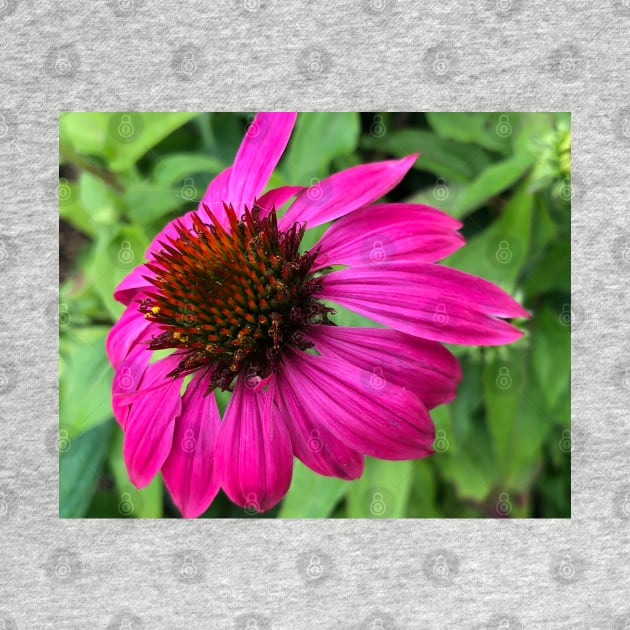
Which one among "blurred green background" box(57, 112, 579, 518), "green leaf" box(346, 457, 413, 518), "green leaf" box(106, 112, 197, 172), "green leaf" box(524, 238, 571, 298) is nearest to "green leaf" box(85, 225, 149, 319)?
"blurred green background" box(57, 112, 579, 518)

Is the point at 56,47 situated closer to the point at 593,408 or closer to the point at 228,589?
the point at 228,589

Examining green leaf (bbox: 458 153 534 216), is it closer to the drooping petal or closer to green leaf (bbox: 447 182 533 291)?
green leaf (bbox: 447 182 533 291)

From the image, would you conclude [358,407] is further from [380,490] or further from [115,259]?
[115,259]

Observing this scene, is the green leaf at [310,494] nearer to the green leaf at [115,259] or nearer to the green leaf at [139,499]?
the green leaf at [139,499]

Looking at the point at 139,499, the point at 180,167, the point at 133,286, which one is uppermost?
the point at 180,167

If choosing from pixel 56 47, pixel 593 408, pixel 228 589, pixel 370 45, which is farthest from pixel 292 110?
pixel 228 589

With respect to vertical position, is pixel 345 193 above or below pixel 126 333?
above

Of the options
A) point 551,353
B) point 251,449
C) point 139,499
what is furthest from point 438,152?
point 139,499
